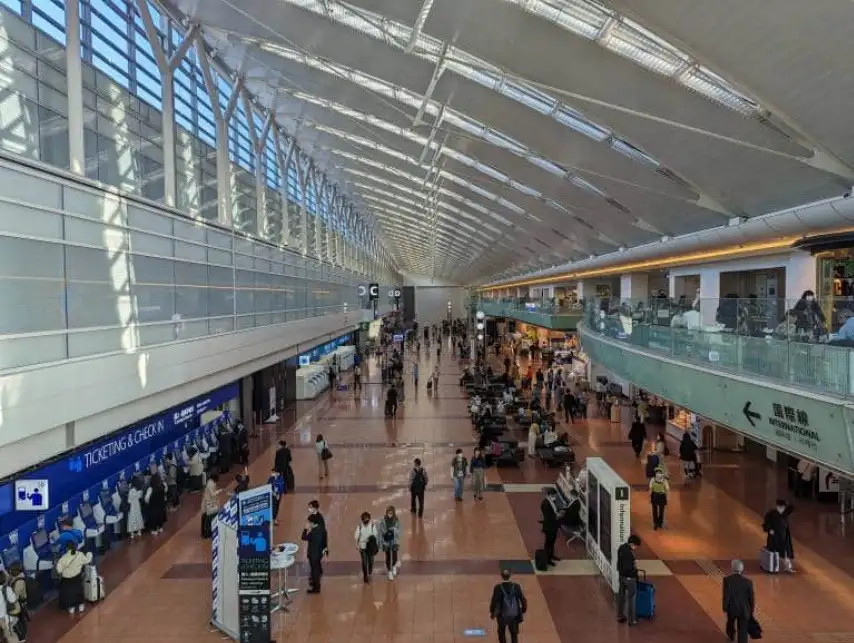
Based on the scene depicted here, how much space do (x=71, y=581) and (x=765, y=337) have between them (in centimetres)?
946

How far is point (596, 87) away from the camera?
38.2 ft

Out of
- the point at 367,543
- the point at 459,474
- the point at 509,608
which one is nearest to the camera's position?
the point at 509,608

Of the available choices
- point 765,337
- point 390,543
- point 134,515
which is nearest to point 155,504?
point 134,515

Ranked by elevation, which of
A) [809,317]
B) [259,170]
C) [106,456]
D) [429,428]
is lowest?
[429,428]

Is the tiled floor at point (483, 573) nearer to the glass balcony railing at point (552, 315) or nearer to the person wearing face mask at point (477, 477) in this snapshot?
the person wearing face mask at point (477, 477)

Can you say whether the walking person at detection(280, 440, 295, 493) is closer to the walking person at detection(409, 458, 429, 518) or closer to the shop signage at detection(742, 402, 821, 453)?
the walking person at detection(409, 458, 429, 518)

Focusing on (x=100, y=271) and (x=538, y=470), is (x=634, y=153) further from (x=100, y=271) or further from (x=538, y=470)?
(x=100, y=271)

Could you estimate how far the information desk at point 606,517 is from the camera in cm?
871

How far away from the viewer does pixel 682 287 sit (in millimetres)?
23328

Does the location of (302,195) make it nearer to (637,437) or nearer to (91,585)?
(637,437)

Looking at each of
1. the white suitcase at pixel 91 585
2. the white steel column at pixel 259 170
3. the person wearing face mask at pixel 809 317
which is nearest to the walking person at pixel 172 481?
the white suitcase at pixel 91 585

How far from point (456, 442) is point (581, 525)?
8.25 m

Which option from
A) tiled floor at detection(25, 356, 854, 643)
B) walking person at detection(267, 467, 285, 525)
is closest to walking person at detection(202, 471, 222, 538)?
tiled floor at detection(25, 356, 854, 643)

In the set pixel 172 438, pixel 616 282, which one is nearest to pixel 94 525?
pixel 172 438
